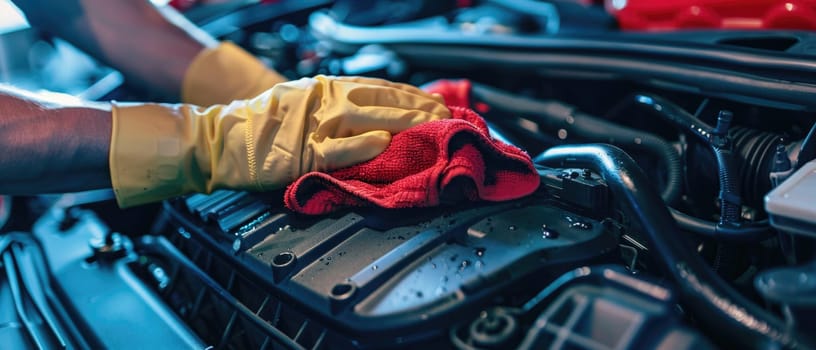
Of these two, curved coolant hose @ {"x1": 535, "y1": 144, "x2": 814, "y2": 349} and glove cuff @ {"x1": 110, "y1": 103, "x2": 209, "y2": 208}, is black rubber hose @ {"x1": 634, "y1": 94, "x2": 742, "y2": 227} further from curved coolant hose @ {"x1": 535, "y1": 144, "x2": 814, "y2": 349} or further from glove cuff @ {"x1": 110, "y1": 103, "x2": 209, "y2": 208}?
glove cuff @ {"x1": 110, "y1": 103, "x2": 209, "y2": 208}

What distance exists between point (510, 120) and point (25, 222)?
3.88 feet

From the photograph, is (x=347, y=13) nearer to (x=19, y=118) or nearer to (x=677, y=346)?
(x=19, y=118)

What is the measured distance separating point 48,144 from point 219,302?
38 cm

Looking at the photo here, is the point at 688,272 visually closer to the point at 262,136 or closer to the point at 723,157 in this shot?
the point at 723,157

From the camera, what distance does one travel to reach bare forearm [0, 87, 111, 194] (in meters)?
0.95

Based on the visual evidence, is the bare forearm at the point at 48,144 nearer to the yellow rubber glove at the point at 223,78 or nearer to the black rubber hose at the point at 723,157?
the yellow rubber glove at the point at 223,78

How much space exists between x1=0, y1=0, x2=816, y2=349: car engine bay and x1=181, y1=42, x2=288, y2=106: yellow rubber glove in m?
0.28

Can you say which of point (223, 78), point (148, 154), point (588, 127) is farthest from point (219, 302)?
point (588, 127)

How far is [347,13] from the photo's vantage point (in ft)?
7.17

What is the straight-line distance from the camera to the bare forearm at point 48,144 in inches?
37.6

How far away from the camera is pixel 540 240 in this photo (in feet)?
2.59

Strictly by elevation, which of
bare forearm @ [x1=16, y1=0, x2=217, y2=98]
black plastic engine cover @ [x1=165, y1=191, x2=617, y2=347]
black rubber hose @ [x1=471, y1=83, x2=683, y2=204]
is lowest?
black plastic engine cover @ [x1=165, y1=191, x2=617, y2=347]

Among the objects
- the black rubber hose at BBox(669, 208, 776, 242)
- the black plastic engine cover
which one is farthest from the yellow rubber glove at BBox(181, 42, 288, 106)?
the black rubber hose at BBox(669, 208, 776, 242)

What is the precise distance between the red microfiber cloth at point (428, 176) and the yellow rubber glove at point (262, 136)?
3 centimetres
